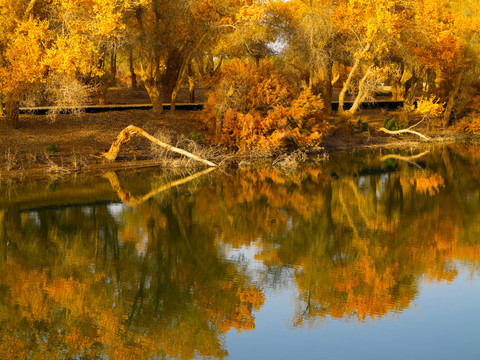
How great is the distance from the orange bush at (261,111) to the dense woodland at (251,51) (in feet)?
0.21

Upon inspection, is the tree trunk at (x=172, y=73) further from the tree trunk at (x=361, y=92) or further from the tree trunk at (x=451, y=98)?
the tree trunk at (x=451, y=98)

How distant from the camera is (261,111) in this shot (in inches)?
1430

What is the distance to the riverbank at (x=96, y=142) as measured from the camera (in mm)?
30692

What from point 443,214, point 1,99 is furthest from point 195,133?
point 443,214

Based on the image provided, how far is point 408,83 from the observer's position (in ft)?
191

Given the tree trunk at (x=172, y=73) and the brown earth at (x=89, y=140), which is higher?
the tree trunk at (x=172, y=73)

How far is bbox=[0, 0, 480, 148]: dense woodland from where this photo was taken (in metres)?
28.1

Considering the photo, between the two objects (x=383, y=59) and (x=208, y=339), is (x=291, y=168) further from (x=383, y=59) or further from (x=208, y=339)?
(x=208, y=339)

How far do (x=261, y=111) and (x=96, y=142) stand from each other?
907 cm

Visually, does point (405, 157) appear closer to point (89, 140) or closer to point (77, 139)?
point (89, 140)

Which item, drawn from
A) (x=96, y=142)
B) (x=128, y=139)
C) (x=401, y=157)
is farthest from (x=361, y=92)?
(x=96, y=142)

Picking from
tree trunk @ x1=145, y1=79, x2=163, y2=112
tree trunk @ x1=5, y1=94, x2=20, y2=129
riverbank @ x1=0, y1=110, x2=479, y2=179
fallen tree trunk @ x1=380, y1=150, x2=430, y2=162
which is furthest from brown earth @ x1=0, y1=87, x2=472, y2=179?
fallen tree trunk @ x1=380, y1=150, x2=430, y2=162

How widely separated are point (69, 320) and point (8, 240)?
713 centimetres

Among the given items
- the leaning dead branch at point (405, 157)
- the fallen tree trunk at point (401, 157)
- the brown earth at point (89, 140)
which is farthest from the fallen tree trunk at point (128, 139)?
the fallen tree trunk at point (401, 157)
